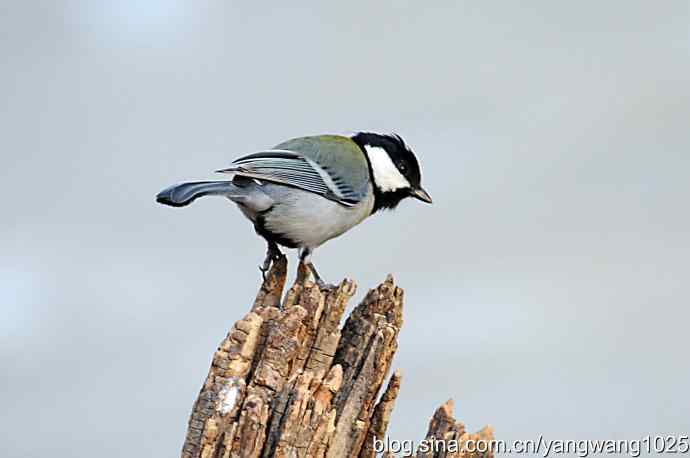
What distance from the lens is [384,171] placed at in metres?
3.22

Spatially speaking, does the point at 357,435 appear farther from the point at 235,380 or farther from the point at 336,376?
the point at 235,380

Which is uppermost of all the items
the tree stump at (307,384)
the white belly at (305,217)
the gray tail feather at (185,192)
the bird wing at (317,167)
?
the bird wing at (317,167)

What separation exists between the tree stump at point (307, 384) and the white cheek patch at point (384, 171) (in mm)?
680

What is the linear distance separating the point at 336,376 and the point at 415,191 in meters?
1.15

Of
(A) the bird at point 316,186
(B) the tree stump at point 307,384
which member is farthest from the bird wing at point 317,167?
(B) the tree stump at point 307,384

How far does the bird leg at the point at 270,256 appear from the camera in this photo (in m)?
2.95

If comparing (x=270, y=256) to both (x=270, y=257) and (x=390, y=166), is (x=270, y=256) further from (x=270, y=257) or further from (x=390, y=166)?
(x=390, y=166)

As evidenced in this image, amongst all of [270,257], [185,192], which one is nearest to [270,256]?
[270,257]

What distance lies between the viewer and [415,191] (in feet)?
10.7

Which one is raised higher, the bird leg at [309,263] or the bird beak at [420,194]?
the bird beak at [420,194]

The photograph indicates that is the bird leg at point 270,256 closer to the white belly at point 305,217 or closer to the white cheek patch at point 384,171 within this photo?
the white belly at point 305,217

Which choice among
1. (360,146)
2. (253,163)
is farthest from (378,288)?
(360,146)

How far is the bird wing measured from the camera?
2898 mm

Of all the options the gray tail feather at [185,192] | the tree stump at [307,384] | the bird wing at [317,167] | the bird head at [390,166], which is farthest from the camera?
the bird head at [390,166]
